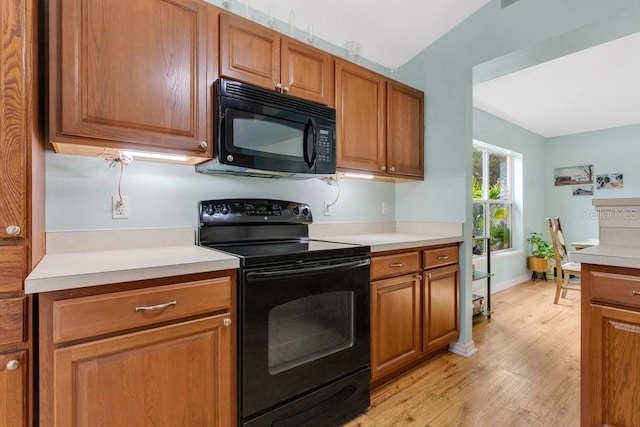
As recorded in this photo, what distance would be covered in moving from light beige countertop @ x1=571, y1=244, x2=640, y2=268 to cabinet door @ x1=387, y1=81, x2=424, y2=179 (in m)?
1.28

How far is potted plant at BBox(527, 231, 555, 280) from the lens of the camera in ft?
16.0

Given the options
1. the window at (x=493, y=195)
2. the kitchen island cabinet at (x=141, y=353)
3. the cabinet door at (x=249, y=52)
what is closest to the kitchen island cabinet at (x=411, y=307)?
the kitchen island cabinet at (x=141, y=353)

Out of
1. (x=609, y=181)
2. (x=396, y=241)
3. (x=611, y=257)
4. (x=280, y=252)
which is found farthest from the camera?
(x=609, y=181)

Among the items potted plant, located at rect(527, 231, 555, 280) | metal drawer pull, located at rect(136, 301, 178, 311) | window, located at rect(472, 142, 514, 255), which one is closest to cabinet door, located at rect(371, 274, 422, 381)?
metal drawer pull, located at rect(136, 301, 178, 311)

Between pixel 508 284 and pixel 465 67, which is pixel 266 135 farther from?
pixel 508 284

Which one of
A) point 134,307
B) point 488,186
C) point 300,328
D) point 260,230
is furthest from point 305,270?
point 488,186

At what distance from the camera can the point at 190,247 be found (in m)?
1.69

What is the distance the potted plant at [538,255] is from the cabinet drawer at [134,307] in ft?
16.8

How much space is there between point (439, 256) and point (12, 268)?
2.25 metres

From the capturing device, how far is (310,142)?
186 cm

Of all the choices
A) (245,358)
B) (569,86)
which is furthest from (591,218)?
(245,358)

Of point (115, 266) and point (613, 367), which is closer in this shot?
point (115, 266)

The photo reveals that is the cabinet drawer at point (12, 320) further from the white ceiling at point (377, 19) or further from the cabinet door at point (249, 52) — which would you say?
the white ceiling at point (377, 19)

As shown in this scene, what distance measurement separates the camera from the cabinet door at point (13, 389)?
3.10ft
